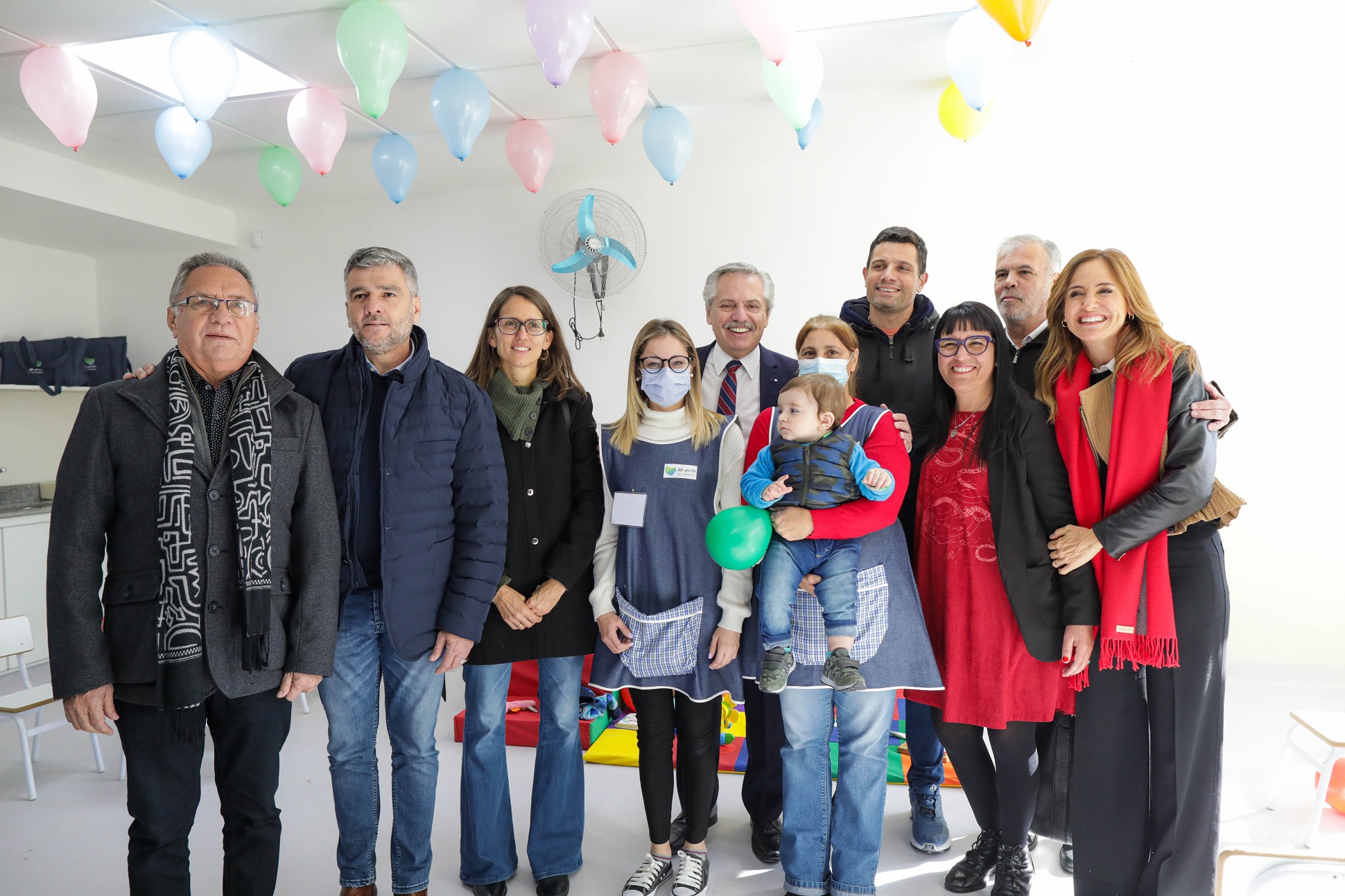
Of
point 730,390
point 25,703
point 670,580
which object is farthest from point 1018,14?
point 25,703

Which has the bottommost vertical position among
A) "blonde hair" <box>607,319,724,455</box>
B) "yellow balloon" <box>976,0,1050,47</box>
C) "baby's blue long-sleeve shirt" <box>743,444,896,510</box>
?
"baby's blue long-sleeve shirt" <box>743,444,896,510</box>

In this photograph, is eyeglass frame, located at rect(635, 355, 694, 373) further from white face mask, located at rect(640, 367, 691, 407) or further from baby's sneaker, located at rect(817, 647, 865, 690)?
baby's sneaker, located at rect(817, 647, 865, 690)

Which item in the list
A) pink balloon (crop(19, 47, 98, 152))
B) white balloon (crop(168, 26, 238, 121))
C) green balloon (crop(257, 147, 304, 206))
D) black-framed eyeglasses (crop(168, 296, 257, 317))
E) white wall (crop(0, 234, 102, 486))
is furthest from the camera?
white wall (crop(0, 234, 102, 486))

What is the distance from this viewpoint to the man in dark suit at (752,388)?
258 centimetres

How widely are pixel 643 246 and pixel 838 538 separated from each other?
338 centimetres

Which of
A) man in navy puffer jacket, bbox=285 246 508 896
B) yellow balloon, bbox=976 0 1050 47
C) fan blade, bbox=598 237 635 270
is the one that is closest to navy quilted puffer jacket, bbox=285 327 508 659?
man in navy puffer jacket, bbox=285 246 508 896

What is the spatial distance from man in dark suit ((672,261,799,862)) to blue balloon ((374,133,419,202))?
2.53 meters

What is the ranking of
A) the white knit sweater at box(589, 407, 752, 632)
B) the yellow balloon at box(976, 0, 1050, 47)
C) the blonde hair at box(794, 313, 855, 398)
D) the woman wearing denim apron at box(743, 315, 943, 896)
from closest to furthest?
the woman wearing denim apron at box(743, 315, 943, 896)
the white knit sweater at box(589, 407, 752, 632)
the blonde hair at box(794, 313, 855, 398)
the yellow balloon at box(976, 0, 1050, 47)

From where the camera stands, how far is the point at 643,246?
5012 mm

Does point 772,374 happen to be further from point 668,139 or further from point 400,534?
point 668,139

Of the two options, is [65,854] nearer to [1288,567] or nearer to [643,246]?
[643,246]

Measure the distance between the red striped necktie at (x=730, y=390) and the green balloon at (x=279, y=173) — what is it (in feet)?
10.9

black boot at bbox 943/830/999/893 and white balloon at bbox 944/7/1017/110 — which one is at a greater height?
white balloon at bbox 944/7/1017/110

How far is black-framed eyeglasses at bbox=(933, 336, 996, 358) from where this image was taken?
211cm
